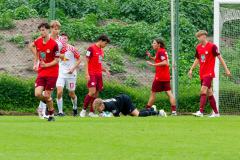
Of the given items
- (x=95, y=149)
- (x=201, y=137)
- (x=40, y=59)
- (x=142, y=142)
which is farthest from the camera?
(x=40, y=59)

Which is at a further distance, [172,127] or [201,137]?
[172,127]

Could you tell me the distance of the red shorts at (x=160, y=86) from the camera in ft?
75.2

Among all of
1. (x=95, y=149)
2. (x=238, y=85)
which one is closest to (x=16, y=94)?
(x=238, y=85)

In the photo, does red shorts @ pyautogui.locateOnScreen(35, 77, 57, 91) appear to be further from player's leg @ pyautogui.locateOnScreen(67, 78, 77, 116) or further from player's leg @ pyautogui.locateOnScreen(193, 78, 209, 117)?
player's leg @ pyautogui.locateOnScreen(193, 78, 209, 117)

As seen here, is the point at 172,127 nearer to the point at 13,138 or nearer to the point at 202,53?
the point at 13,138

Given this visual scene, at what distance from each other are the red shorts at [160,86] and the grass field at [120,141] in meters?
5.60

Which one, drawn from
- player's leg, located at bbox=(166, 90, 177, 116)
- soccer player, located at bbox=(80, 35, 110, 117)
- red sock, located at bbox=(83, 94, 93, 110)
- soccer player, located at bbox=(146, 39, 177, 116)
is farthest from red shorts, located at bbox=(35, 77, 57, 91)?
player's leg, located at bbox=(166, 90, 177, 116)

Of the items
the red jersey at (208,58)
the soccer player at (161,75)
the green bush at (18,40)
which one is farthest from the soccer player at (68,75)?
the green bush at (18,40)

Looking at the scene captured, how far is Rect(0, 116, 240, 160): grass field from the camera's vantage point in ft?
35.3

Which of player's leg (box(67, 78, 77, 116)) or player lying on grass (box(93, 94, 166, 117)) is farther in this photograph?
player's leg (box(67, 78, 77, 116))

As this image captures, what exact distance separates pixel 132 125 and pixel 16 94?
7.65 metres

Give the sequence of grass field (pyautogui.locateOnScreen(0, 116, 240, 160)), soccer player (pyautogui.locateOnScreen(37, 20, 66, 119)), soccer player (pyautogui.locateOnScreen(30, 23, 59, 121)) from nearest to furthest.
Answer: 1. grass field (pyautogui.locateOnScreen(0, 116, 240, 160))
2. soccer player (pyautogui.locateOnScreen(30, 23, 59, 121))
3. soccer player (pyautogui.locateOnScreen(37, 20, 66, 119))

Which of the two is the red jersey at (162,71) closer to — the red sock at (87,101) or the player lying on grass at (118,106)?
the player lying on grass at (118,106)

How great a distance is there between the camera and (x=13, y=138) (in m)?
13.2
